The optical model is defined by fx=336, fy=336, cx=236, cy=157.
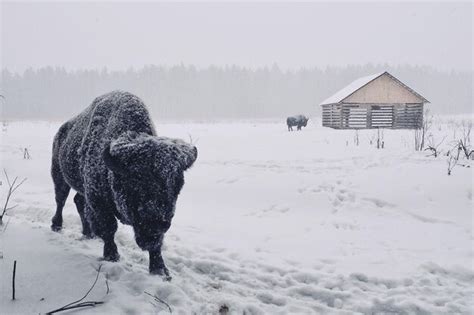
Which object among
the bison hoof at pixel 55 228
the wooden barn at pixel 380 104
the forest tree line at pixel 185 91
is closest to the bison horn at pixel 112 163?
the bison hoof at pixel 55 228

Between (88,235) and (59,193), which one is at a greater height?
(59,193)

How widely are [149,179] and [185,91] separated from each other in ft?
262

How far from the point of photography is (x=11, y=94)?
7800 centimetres

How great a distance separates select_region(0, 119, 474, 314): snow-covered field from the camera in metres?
3.41

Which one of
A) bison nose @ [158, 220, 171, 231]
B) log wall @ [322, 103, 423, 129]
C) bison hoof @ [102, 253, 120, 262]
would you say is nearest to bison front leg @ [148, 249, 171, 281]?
bison hoof @ [102, 253, 120, 262]

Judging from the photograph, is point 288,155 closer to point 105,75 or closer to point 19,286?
point 19,286

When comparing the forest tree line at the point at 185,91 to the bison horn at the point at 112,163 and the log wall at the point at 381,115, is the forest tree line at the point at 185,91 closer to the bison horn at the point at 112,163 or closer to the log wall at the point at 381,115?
the log wall at the point at 381,115

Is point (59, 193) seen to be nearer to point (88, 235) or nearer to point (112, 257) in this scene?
point (88, 235)

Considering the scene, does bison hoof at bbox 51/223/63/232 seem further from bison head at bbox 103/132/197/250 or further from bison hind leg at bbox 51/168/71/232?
bison head at bbox 103/132/197/250

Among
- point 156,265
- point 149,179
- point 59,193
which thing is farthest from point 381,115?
point 149,179

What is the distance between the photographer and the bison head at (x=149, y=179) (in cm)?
313

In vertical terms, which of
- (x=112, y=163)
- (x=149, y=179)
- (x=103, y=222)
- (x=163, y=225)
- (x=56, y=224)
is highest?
(x=112, y=163)

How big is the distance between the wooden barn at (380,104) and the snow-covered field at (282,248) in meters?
18.3

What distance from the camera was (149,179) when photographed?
317 cm
